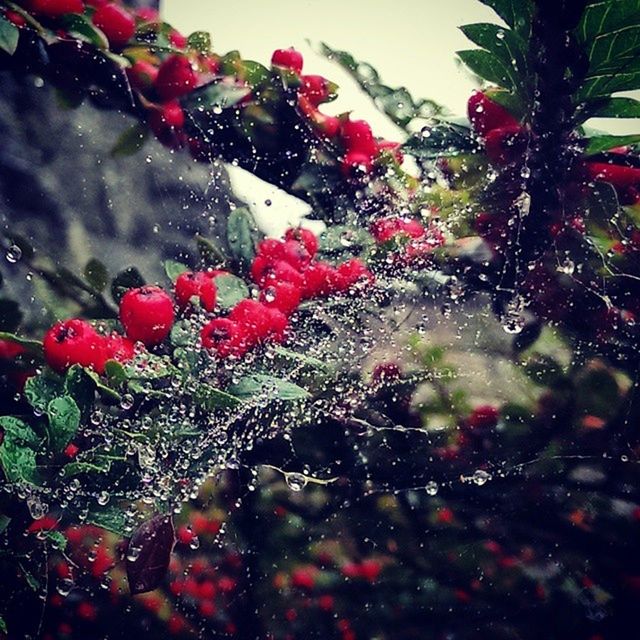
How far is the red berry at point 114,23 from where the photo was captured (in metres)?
0.69

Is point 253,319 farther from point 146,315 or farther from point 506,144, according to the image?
point 506,144

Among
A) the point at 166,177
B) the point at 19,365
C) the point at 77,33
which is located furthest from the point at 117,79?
the point at 19,365

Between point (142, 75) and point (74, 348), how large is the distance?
420mm

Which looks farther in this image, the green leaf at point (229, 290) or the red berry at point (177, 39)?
the red berry at point (177, 39)

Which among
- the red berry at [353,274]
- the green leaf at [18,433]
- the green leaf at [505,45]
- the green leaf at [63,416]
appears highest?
the green leaf at [505,45]

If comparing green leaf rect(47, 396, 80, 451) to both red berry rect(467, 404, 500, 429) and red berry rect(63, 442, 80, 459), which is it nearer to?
red berry rect(63, 442, 80, 459)

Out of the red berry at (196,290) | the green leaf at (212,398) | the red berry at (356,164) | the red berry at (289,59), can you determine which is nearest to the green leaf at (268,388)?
the green leaf at (212,398)

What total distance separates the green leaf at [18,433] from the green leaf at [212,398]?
0.15 meters

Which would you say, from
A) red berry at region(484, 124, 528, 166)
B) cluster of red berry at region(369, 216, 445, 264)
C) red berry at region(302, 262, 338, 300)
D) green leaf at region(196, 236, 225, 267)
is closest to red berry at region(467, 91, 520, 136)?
red berry at region(484, 124, 528, 166)

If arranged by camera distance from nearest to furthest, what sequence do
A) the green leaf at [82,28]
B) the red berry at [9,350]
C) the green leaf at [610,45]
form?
1. the green leaf at [610,45]
2. the red berry at [9,350]
3. the green leaf at [82,28]

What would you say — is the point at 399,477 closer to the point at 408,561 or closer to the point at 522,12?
the point at 408,561

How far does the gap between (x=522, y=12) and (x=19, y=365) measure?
583mm

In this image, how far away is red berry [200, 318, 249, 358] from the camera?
1.70 feet

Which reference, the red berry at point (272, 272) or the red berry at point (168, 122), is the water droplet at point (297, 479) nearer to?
the red berry at point (272, 272)
